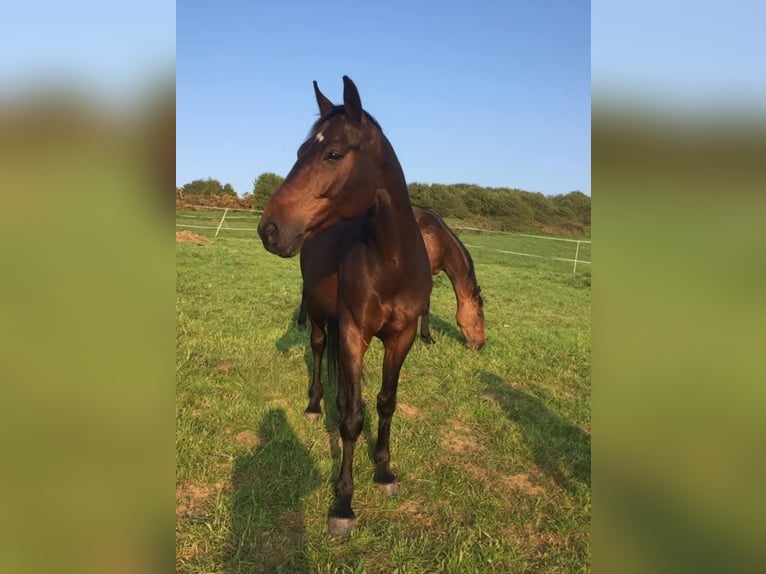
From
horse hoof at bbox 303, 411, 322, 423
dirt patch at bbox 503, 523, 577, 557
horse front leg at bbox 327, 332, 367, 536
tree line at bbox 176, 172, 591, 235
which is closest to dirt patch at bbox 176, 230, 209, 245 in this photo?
tree line at bbox 176, 172, 591, 235

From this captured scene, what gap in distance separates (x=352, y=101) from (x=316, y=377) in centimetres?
300

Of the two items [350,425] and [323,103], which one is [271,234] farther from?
[350,425]

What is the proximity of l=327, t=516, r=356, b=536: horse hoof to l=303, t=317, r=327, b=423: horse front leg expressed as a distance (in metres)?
1.53

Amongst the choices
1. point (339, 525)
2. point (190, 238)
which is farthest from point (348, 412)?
point (190, 238)

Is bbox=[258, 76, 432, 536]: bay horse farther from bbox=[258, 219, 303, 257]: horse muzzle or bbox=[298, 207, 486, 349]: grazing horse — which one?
bbox=[298, 207, 486, 349]: grazing horse

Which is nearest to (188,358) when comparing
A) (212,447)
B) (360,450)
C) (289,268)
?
(212,447)

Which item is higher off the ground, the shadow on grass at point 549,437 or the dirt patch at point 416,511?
the shadow on grass at point 549,437

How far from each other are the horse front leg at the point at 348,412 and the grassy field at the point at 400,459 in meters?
0.14

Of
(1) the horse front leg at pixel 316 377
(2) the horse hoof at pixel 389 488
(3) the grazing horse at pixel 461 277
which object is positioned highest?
(3) the grazing horse at pixel 461 277

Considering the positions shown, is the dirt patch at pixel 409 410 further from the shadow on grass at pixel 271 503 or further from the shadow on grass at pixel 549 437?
the shadow on grass at pixel 271 503

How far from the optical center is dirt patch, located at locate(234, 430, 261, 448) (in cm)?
399

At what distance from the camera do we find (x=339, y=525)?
305 cm

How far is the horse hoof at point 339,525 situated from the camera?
9.96ft
